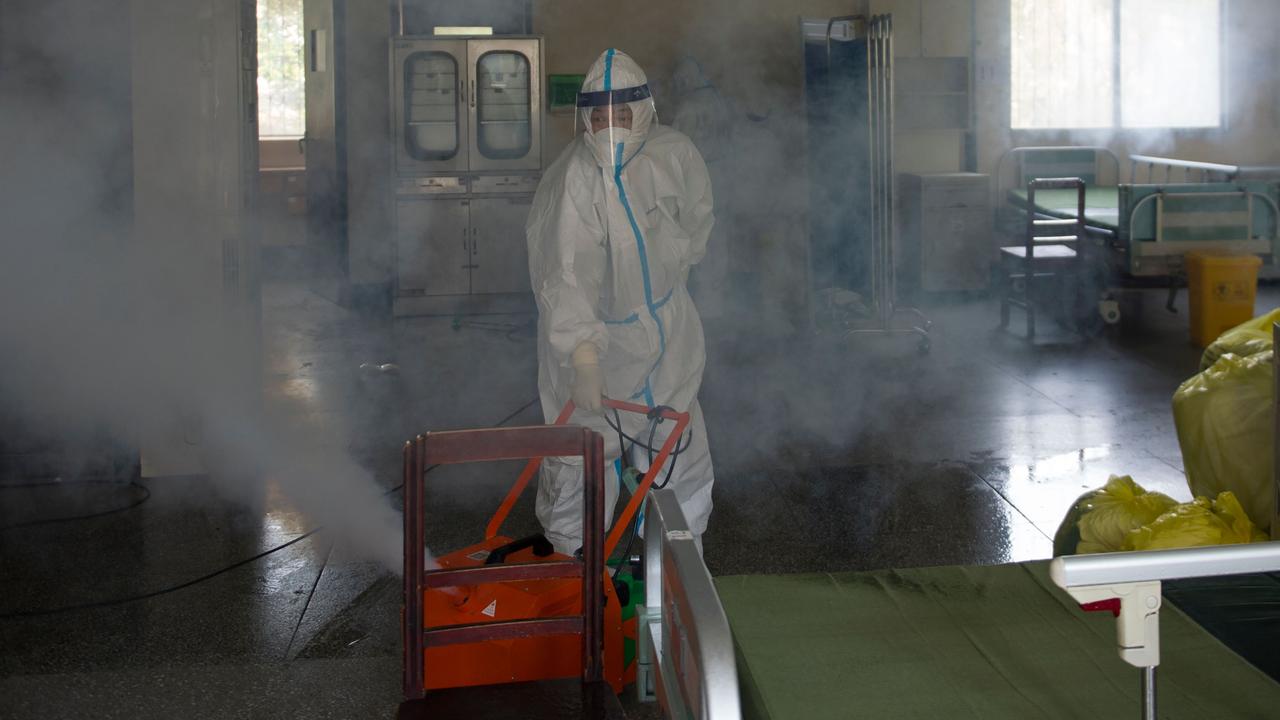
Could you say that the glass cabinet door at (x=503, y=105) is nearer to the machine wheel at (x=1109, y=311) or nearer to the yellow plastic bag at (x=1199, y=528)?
the machine wheel at (x=1109, y=311)

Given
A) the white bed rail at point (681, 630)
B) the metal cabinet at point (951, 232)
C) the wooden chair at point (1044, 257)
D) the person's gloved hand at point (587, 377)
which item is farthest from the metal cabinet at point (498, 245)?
the white bed rail at point (681, 630)

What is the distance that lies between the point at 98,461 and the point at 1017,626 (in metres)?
3.17

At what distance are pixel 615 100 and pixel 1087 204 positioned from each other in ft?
17.6

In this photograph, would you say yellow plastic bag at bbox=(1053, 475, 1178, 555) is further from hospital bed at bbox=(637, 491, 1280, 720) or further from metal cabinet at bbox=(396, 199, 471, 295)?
metal cabinet at bbox=(396, 199, 471, 295)

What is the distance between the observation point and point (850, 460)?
4199mm

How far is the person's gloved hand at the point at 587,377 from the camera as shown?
2.59m

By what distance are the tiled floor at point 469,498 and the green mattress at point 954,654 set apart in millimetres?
563

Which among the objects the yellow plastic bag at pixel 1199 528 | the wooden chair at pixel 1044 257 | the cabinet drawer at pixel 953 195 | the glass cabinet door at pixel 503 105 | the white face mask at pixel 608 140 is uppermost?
the glass cabinet door at pixel 503 105

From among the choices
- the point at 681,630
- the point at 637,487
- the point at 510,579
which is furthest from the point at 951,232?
the point at 681,630

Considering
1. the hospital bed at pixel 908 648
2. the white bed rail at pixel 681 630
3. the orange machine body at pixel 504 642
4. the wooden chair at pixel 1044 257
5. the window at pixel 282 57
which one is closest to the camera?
the white bed rail at pixel 681 630

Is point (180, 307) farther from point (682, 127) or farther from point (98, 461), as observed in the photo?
point (682, 127)

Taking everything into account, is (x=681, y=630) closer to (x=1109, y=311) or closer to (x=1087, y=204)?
(x=1109, y=311)

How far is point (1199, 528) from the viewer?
2117mm

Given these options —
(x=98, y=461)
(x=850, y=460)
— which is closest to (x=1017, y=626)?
(x=850, y=460)
